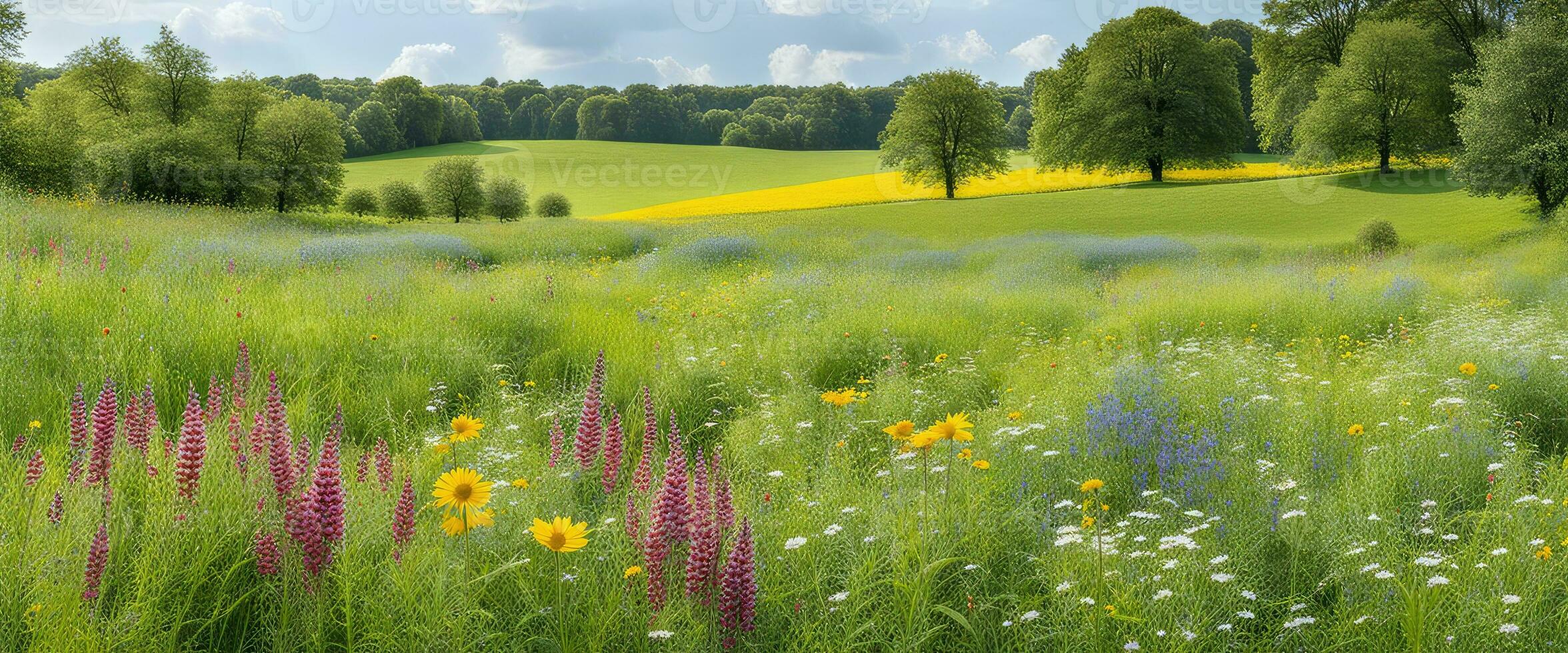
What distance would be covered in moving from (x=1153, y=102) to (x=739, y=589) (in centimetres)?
4544

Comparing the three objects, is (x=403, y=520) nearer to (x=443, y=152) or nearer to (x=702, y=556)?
(x=702, y=556)

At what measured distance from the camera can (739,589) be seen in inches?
101

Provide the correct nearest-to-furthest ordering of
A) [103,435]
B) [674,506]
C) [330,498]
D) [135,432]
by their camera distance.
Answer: [330,498] → [674,506] → [103,435] → [135,432]

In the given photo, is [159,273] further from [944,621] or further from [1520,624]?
[1520,624]

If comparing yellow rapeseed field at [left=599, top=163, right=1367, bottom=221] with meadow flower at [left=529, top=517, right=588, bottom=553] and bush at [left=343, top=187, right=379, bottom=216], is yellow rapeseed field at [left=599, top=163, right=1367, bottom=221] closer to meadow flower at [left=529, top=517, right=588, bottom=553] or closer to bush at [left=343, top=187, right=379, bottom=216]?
bush at [left=343, top=187, right=379, bottom=216]

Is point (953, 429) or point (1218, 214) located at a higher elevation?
point (1218, 214)

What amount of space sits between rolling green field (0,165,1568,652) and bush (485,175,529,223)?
38.7 metres

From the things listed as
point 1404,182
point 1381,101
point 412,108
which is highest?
point 412,108

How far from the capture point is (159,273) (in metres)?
8.65

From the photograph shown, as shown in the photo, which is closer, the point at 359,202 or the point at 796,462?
the point at 796,462

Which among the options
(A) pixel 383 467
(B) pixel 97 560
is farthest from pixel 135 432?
(B) pixel 97 560

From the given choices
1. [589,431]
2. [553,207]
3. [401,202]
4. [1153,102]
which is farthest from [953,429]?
[553,207]

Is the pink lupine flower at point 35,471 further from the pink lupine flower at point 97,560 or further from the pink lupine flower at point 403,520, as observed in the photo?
the pink lupine flower at point 403,520

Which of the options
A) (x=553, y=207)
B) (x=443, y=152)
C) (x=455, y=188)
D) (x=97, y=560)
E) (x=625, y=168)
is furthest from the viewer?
(x=443, y=152)
